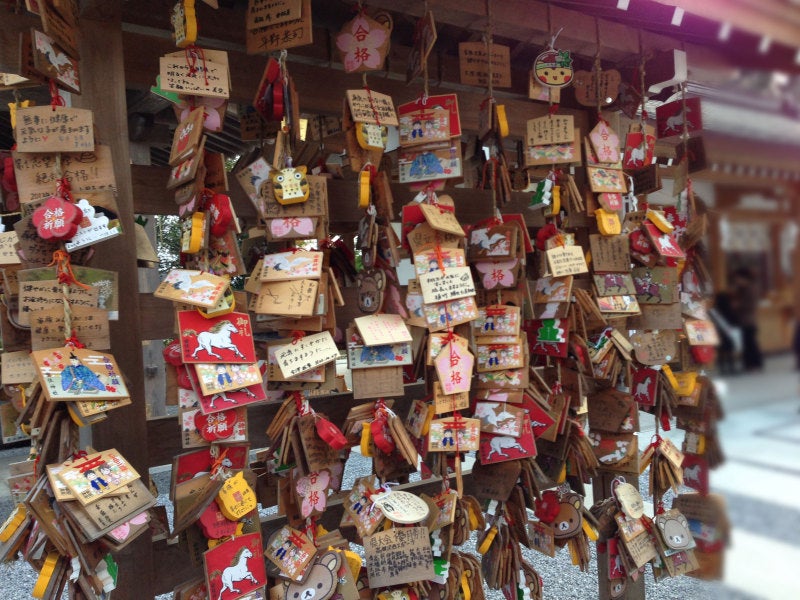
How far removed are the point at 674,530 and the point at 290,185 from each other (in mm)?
1916

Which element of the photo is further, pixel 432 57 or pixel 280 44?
pixel 432 57

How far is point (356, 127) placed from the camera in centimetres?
171

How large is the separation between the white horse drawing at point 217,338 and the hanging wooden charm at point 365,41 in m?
0.80

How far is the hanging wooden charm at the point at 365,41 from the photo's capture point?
5.60 feet

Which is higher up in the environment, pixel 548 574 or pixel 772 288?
pixel 772 288

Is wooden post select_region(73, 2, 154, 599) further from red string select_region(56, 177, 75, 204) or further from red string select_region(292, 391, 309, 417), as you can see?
red string select_region(292, 391, 309, 417)

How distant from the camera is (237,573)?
1.52 m

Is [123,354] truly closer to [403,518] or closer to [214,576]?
[214,576]

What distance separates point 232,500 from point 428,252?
87 cm

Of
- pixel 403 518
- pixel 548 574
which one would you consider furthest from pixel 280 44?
pixel 548 574

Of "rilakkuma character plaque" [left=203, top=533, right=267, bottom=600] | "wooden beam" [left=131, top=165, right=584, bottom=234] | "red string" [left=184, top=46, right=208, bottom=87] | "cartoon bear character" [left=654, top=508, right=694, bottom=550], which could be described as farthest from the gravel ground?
"red string" [left=184, top=46, right=208, bottom=87]

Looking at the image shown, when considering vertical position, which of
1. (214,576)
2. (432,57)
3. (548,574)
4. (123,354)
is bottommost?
(548,574)

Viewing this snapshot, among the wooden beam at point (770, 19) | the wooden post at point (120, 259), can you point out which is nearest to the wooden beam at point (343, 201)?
A: the wooden post at point (120, 259)

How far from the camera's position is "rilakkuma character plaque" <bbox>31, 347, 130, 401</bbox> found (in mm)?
1276
